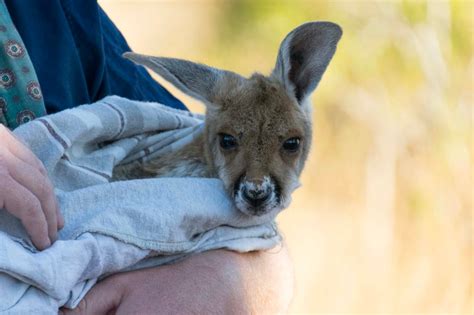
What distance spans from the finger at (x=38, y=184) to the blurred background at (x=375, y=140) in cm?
399

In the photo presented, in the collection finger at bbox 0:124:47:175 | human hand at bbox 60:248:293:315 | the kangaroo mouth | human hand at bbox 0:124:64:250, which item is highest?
the kangaroo mouth

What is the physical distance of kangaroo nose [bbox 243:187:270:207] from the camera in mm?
1781

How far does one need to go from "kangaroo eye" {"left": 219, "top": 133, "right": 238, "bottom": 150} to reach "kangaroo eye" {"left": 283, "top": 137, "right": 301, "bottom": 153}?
113 mm

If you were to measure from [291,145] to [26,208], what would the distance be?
80 cm

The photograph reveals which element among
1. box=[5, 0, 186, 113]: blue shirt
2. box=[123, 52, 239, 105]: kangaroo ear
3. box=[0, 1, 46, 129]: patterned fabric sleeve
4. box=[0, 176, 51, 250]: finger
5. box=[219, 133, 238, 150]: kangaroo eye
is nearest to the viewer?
box=[0, 176, 51, 250]: finger

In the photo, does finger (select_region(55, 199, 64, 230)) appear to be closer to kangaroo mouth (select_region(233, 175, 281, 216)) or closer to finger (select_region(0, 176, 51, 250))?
finger (select_region(0, 176, 51, 250))

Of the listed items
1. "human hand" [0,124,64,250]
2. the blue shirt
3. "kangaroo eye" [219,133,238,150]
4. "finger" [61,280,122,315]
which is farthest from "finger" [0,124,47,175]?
"kangaroo eye" [219,133,238,150]

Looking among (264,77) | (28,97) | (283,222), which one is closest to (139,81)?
(264,77)

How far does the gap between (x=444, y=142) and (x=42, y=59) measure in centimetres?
423

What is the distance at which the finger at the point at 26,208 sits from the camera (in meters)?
1.39

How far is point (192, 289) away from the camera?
162 centimetres

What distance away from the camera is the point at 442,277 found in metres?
5.48

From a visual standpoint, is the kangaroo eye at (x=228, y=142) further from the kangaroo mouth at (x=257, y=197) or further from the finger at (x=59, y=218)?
the finger at (x=59, y=218)

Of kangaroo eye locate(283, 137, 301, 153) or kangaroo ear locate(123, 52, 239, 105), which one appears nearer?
kangaroo eye locate(283, 137, 301, 153)
